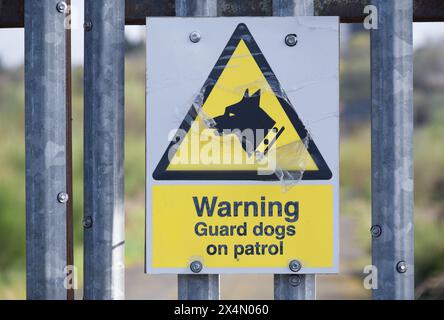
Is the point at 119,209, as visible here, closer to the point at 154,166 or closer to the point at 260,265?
the point at 154,166

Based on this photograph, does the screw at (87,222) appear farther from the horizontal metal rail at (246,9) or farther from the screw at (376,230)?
the screw at (376,230)

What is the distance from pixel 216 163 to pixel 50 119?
55 centimetres

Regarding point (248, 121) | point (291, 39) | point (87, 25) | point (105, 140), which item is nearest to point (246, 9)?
point (291, 39)

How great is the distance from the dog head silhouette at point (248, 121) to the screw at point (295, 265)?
1.20ft

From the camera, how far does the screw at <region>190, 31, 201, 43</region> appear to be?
2.66 metres

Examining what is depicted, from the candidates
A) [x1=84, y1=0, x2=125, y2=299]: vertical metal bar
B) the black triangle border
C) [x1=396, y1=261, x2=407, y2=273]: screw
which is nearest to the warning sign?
the black triangle border

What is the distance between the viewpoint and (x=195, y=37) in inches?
105

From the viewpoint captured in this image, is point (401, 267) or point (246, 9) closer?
point (401, 267)

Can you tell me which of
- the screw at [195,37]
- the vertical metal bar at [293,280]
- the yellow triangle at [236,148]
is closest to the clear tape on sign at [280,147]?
the yellow triangle at [236,148]

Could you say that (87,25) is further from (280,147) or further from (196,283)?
(196,283)

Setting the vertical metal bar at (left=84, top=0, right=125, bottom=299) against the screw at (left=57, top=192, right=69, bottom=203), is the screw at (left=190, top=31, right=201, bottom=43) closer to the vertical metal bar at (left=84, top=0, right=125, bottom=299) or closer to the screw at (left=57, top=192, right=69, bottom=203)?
the vertical metal bar at (left=84, top=0, right=125, bottom=299)

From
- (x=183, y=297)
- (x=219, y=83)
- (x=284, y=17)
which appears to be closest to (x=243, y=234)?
(x=183, y=297)

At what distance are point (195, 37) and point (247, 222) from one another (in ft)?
1.94

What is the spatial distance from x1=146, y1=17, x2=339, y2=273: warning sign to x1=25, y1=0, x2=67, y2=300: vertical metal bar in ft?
1.02
